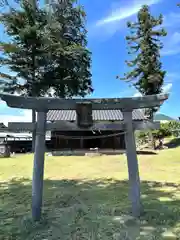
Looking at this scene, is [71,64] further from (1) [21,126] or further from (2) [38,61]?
(1) [21,126]

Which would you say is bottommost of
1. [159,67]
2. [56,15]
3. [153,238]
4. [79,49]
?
[153,238]

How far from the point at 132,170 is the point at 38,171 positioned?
172 centimetres

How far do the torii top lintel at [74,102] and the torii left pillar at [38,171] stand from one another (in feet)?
0.78

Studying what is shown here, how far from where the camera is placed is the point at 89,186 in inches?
284

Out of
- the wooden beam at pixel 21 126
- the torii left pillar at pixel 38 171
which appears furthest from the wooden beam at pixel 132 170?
the wooden beam at pixel 21 126

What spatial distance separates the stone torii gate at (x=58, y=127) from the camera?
14.4 feet

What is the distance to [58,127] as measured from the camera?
4602mm

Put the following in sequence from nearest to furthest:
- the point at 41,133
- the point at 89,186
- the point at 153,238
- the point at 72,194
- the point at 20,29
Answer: the point at 153,238, the point at 41,133, the point at 72,194, the point at 89,186, the point at 20,29

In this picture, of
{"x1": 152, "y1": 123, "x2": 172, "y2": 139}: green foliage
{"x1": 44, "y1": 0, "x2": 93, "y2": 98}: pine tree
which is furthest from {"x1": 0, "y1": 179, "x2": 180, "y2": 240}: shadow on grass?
{"x1": 152, "y1": 123, "x2": 172, "y2": 139}: green foliage

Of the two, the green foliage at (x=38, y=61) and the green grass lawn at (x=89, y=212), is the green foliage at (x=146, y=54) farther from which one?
the green grass lawn at (x=89, y=212)

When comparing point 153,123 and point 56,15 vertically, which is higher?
point 56,15

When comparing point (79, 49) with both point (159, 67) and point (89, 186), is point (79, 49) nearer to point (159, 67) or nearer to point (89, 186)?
point (159, 67)

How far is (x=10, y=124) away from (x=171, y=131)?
2443 cm

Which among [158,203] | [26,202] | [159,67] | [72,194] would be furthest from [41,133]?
[159,67]
